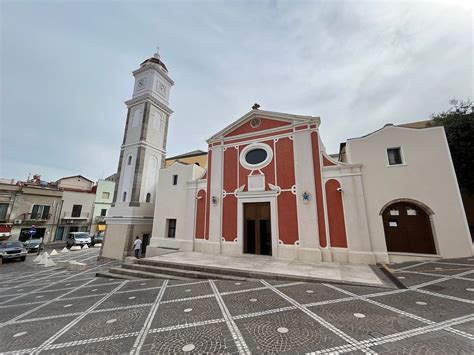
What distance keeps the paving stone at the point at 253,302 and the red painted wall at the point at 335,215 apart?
198 inches

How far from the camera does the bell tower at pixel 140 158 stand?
15281 millimetres

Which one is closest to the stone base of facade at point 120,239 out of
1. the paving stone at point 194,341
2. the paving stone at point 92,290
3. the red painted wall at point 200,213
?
the red painted wall at point 200,213

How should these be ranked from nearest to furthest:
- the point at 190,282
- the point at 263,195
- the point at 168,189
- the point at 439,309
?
the point at 439,309 < the point at 190,282 < the point at 263,195 < the point at 168,189

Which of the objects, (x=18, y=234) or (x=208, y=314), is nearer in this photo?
(x=208, y=314)

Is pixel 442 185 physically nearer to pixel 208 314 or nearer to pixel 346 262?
pixel 346 262

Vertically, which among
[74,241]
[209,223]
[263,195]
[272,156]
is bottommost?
[74,241]

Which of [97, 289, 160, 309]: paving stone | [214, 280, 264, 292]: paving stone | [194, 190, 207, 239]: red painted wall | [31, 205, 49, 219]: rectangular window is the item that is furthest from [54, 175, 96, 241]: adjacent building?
[214, 280, 264, 292]: paving stone

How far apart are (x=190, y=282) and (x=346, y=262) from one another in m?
6.67

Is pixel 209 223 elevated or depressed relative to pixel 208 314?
elevated

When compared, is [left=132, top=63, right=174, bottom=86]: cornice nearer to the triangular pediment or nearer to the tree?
the triangular pediment

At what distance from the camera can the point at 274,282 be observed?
6215 mm

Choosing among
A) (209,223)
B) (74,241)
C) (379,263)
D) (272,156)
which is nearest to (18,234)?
(74,241)

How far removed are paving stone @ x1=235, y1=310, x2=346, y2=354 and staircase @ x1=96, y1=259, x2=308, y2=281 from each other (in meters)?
2.67

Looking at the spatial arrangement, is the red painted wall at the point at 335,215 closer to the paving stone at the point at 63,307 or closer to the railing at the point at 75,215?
the paving stone at the point at 63,307
